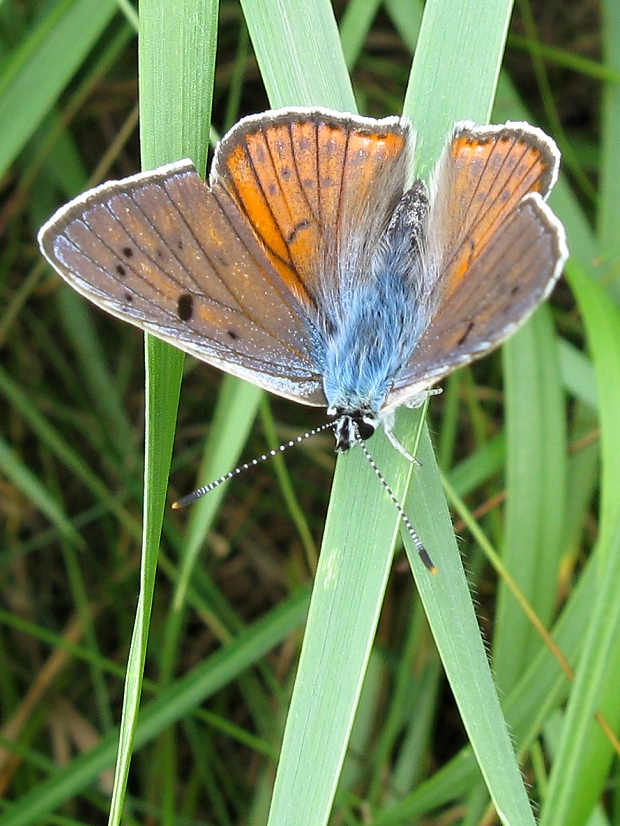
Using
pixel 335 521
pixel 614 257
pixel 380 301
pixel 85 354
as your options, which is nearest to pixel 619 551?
pixel 335 521

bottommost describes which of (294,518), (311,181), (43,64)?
(294,518)

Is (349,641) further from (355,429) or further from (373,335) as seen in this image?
(373,335)

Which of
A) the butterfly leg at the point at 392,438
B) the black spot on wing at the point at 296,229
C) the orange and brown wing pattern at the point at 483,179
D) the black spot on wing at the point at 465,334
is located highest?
the orange and brown wing pattern at the point at 483,179

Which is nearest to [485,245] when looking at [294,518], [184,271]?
[184,271]

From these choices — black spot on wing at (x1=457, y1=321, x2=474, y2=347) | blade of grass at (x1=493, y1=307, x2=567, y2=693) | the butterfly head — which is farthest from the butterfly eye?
blade of grass at (x1=493, y1=307, x2=567, y2=693)

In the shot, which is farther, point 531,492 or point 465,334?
point 531,492

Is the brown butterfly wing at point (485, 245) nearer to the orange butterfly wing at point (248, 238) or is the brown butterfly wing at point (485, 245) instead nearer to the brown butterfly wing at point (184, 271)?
the orange butterfly wing at point (248, 238)

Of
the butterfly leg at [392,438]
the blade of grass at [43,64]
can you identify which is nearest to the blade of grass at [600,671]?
the butterfly leg at [392,438]
